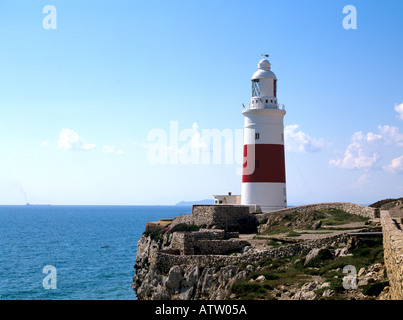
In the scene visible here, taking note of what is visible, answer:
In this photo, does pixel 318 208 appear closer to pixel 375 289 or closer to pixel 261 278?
pixel 261 278

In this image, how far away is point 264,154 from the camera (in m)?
48.4

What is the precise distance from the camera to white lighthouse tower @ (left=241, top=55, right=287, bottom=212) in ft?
159

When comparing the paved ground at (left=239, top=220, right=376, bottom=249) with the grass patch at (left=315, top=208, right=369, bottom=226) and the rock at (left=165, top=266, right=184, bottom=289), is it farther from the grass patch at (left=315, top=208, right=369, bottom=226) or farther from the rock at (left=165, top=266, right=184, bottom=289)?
the rock at (left=165, top=266, right=184, bottom=289)

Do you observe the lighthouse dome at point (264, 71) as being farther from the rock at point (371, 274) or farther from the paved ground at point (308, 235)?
the rock at point (371, 274)

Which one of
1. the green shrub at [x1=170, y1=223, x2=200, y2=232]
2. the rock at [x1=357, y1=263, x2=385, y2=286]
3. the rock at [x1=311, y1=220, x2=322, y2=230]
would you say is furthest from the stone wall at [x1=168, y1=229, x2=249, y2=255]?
the rock at [x1=357, y1=263, x2=385, y2=286]

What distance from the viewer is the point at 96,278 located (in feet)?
208

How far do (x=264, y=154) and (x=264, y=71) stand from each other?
8247 millimetres

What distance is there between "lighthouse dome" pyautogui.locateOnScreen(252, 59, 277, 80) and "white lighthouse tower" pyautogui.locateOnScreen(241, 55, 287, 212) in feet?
1.23

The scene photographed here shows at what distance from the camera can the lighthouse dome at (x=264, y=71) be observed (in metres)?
50.0

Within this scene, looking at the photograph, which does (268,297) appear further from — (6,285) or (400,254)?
(6,285)

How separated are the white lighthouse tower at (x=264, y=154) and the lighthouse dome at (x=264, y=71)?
1.23 ft

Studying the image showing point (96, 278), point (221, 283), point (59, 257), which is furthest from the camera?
point (59, 257)
